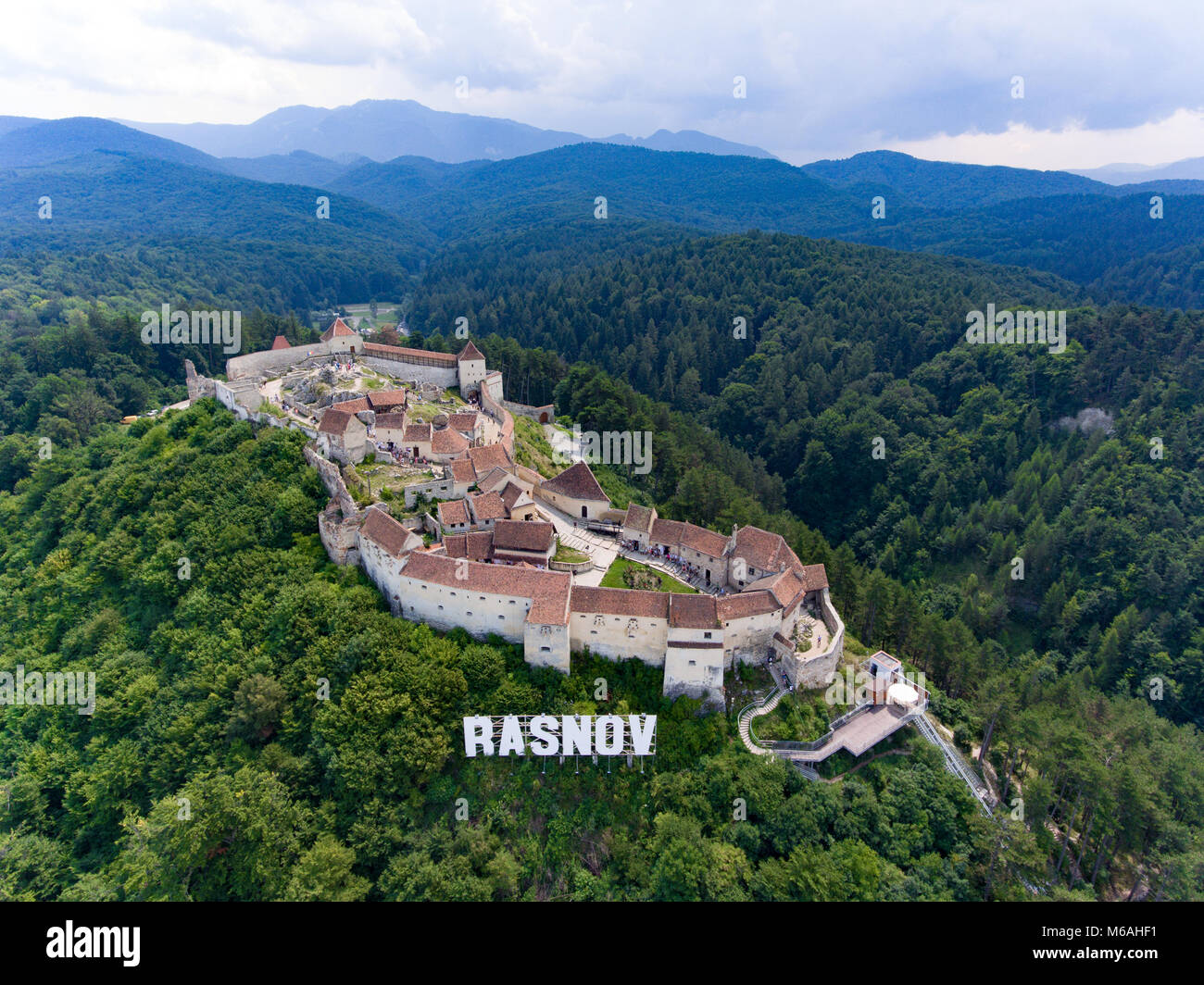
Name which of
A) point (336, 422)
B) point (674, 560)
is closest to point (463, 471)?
point (336, 422)

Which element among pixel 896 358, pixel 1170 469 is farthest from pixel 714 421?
pixel 1170 469

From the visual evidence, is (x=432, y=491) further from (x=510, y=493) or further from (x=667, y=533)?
(x=667, y=533)

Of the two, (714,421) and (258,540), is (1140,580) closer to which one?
(714,421)

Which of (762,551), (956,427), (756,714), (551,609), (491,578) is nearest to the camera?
(551,609)

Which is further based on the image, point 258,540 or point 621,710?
point 258,540

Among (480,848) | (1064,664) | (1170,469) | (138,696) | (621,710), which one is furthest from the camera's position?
(1170,469)

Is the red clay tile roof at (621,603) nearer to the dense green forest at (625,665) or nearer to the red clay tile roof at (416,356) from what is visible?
the dense green forest at (625,665)
